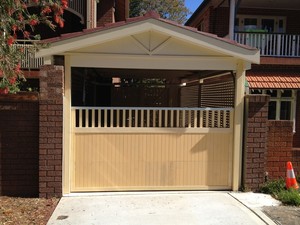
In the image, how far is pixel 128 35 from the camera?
6.23 m

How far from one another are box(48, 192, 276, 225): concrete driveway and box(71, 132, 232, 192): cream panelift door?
0.22 m

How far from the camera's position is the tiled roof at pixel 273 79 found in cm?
1278

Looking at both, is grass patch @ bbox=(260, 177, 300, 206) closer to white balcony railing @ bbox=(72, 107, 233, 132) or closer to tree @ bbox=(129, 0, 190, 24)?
white balcony railing @ bbox=(72, 107, 233, 132)

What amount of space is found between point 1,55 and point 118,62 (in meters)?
2.61

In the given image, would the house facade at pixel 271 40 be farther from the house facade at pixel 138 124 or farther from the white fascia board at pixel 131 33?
the white fascia board at pixel 131 33

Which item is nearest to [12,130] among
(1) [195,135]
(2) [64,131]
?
(2) [64,131]

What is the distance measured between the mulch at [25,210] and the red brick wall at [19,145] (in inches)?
10.1

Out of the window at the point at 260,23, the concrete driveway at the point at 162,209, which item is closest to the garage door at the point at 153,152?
the concrete driveway at the point at 162,209

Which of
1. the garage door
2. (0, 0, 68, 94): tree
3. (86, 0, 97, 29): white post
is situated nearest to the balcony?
(86, 0, 97, 29): white post

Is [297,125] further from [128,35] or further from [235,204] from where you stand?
[128,35]

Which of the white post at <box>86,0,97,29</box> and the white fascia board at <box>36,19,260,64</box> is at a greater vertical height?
the white post at <box>86,0,97,29</box>

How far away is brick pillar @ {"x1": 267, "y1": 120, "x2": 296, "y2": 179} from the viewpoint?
7.08 metres

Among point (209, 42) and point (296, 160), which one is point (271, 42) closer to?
point (296, 160)

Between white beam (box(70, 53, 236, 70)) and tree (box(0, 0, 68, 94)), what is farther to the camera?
white beam (box(70, 53, 236, 70))
